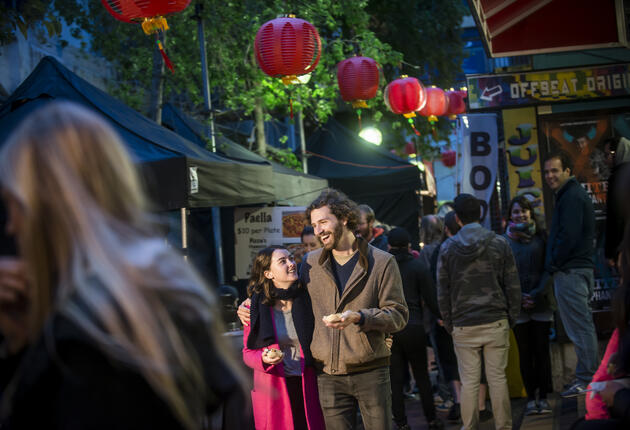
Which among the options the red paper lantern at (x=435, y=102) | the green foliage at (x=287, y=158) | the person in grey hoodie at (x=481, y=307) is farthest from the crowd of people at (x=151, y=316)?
the red paper lantern at (x=435, y=102)

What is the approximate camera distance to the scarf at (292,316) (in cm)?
475

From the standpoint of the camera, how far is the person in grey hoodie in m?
6.22

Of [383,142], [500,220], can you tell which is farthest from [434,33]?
[500,220]

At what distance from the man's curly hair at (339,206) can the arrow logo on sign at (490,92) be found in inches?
199

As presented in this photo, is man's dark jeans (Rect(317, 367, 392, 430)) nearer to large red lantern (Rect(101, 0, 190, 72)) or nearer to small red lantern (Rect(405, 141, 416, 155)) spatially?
large red lantern (Rect(101, 0, 190, 72))

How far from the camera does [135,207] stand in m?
1.79

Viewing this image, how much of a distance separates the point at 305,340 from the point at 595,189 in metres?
6.01

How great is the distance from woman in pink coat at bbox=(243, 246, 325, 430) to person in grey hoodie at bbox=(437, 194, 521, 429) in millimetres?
1868

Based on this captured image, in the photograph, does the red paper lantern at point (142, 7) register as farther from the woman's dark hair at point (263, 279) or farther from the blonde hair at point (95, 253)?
the blonde hair at point (95, 253)

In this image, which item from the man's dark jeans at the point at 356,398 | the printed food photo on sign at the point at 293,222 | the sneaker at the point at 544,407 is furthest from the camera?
the printed food photo on sign at the point at 293,222

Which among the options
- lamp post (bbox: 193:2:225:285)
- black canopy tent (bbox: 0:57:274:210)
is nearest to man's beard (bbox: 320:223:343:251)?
black canopy tent (bbox: 0:57:274:210)

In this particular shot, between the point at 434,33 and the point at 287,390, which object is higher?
the point at 434,33

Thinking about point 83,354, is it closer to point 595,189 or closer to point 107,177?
point 107,177

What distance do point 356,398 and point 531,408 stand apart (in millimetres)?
3471
